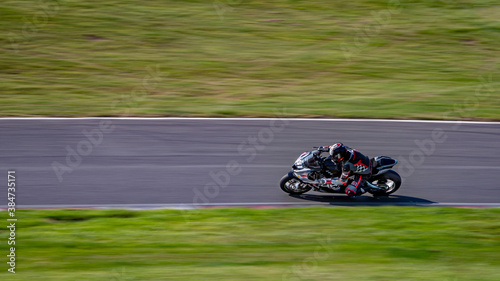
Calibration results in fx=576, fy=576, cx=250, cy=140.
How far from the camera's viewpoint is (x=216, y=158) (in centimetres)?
1321

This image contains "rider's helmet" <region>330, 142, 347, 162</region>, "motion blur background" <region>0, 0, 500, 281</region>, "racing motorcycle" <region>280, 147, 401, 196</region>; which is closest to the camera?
"motion blur background" <region>0, 0, 500, 281</region>

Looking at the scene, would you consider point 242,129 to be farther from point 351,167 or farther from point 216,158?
point 351,167

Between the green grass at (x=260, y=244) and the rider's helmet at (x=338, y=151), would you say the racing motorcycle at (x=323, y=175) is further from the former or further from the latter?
the green grass at (x=260, y=244)

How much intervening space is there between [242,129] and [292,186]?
4.21 m

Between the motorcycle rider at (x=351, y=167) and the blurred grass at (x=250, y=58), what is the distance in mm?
5679

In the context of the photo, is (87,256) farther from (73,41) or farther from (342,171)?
(73,41)

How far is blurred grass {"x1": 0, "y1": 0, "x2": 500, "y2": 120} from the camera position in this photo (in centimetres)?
1728

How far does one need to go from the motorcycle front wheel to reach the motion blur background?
0.61 feet

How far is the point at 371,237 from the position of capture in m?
8.86

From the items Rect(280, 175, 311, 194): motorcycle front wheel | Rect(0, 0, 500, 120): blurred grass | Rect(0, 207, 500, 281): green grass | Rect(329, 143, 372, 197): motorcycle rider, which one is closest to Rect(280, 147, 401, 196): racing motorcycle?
Rect(280, 175, 311, 194): motorcycle front wheel

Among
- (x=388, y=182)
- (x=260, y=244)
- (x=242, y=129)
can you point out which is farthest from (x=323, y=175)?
(x=242, y=129)

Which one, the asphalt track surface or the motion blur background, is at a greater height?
the motion blur background

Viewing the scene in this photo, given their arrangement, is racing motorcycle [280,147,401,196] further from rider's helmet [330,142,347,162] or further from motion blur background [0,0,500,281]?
motion blur background [0,0,500,281]

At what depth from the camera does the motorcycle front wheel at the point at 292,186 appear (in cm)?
1116
